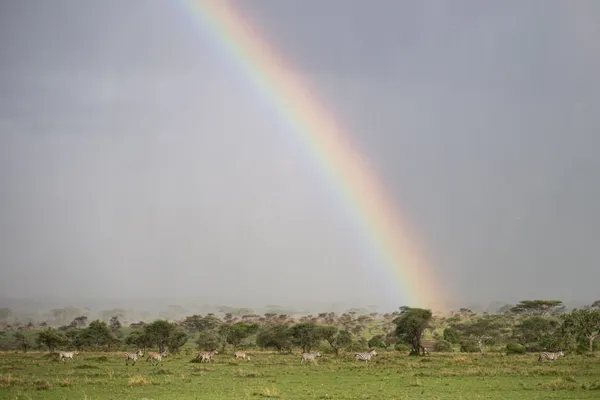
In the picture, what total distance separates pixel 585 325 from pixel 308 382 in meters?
48.3

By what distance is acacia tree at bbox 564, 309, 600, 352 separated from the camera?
2781 inches

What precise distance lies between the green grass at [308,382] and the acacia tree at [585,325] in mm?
24285

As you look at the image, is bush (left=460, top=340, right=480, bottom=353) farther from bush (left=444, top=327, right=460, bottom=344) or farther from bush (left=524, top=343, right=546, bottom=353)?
bush (left=444, top=327, right=460, bottom=344)

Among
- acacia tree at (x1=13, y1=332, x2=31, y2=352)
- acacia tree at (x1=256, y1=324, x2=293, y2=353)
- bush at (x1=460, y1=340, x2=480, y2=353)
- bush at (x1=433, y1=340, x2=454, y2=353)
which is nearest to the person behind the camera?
acacia tree at (x1=256, y1=324, x2=293, y2=353)

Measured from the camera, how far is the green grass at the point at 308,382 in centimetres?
3028

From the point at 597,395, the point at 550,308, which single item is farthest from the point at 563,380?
the point at 550,308

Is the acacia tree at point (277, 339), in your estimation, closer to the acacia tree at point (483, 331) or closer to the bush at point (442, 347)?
the bush at point (442, 347)

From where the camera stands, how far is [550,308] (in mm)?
125562

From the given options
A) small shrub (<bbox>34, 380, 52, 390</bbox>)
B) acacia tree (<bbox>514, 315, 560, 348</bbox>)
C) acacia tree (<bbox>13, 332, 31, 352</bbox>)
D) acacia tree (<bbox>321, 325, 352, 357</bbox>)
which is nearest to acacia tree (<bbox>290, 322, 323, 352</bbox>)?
acacia tree (<bbox>321, 325, 352, 357</bbox>)

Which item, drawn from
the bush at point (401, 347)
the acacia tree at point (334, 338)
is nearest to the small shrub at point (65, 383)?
the acacia tree at point (334, 338)

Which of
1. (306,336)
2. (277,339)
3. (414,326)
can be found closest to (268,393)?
(414,326)

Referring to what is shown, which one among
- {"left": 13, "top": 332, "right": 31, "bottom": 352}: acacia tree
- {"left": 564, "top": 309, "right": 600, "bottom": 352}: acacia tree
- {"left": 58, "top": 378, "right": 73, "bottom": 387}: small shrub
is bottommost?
{"left": 13, "top": 332, "right": 31, "bottom": 352}: acacia tree

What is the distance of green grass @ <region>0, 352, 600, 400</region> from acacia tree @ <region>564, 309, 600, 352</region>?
24285 millimetres

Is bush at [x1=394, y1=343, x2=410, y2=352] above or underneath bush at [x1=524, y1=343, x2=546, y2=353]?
underneath
